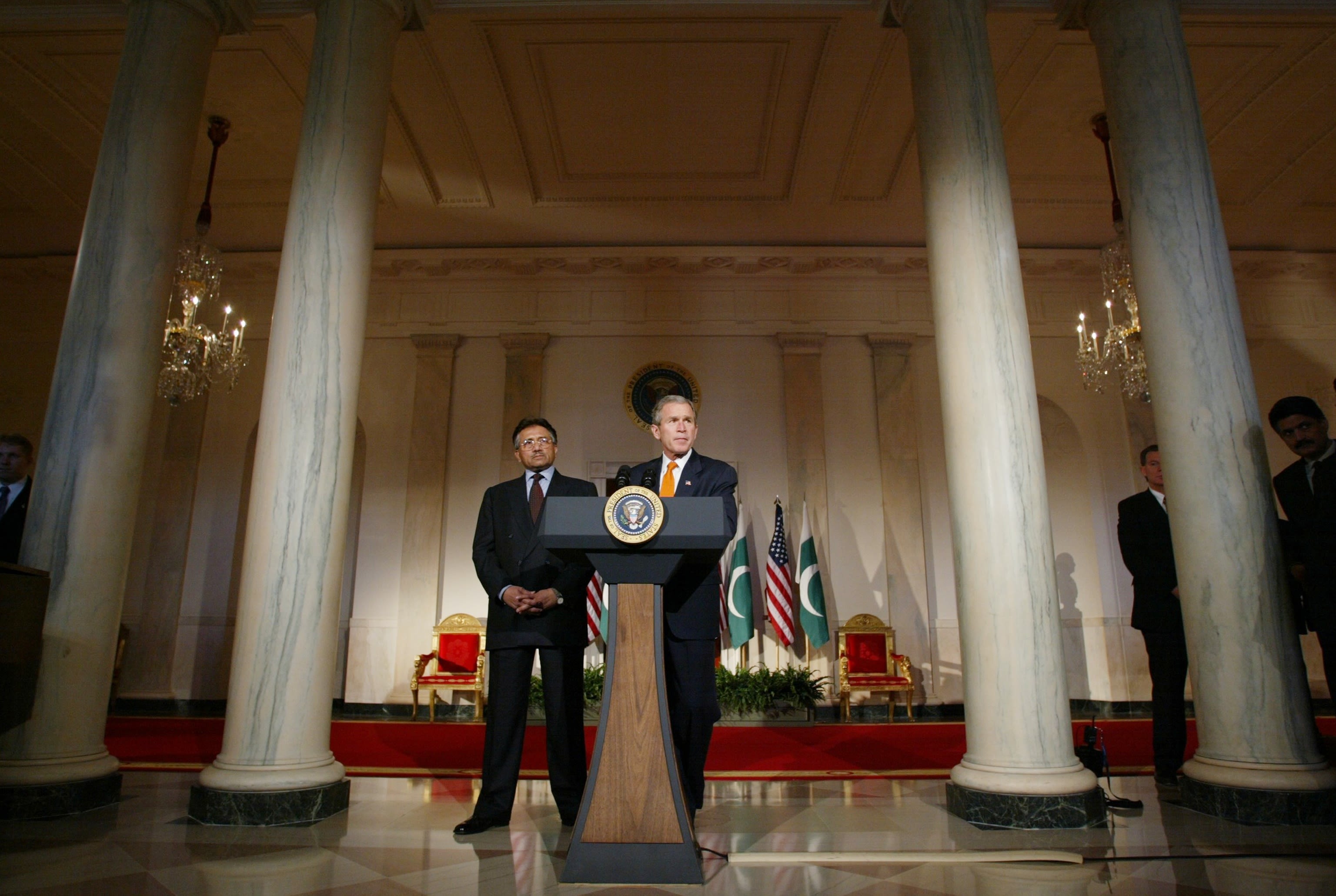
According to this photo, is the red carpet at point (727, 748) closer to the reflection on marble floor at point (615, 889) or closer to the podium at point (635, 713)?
the reflection on marble floor at point (615, 889)

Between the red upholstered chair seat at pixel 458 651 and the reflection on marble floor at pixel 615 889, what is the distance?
13.9 feet

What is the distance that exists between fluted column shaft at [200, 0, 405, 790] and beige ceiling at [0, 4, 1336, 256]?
130 cm

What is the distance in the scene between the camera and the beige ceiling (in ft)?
19.6

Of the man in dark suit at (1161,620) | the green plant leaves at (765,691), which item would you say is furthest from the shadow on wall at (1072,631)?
the man in dark suit at (1161,620)

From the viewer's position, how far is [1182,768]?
3.32 m

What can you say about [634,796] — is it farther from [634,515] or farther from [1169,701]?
[1169,701]

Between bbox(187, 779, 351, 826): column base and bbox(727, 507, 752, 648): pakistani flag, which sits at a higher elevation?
bbox(727, 507, 752, 648): pakistani flag

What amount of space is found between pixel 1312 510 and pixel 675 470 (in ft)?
8.45

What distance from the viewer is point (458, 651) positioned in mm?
8008

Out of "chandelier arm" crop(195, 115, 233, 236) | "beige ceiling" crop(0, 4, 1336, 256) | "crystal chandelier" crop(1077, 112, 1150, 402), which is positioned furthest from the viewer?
"chandelier arm" crop(195, 115, 233, 236)

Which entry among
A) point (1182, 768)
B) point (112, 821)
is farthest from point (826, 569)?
point (112, 821)

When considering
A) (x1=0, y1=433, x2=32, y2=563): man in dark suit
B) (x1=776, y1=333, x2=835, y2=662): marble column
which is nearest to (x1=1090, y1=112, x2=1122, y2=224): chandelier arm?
(x1=776, y1=333, x2=835, y2=662): marble column

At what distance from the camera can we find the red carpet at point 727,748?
14.9 feet

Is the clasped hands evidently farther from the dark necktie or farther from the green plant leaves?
the green plant leaves
